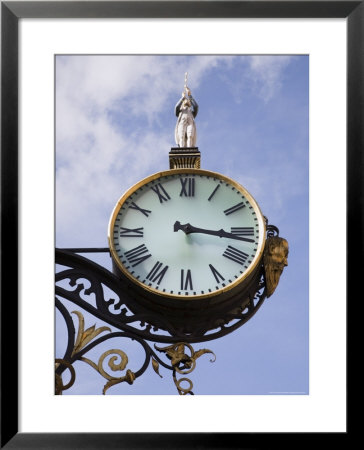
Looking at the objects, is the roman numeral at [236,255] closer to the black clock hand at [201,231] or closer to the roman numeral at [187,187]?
the black clock hand at [201,231]

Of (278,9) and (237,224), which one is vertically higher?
(278,9)

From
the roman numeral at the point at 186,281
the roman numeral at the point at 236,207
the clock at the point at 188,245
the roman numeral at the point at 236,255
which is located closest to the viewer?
the clock at the point at 188,245

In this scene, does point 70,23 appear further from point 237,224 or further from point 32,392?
A: point 237,224

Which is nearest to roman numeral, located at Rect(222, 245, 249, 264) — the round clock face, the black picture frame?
the round clock face

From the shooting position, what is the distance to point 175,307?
635 cm

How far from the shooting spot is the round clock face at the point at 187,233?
6520 mm

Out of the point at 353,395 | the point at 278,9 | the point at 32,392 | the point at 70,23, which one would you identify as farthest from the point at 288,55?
the point at 32,392

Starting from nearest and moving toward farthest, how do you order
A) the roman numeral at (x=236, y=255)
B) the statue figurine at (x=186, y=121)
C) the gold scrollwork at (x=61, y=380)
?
1. the gold scrollwork at (x=61, y=380)
2. the roman numeral at (x=236, y=255)
3. the statue figurine at (x=186, y=121)

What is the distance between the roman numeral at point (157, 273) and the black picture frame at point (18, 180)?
2092mm

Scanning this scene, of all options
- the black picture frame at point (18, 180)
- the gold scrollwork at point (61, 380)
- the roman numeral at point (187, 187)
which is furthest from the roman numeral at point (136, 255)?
the black picture frame at point (18, 180)

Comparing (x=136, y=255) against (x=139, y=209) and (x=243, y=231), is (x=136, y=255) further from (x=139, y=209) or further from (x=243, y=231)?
(x=243, y=231)

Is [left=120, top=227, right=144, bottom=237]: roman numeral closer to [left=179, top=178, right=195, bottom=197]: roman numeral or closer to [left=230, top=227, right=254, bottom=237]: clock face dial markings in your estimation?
[left=179, top=178, right=195, bottom=197]: roman numeral

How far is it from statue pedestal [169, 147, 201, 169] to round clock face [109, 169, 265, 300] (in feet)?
0.17

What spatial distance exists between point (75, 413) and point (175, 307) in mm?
1927
